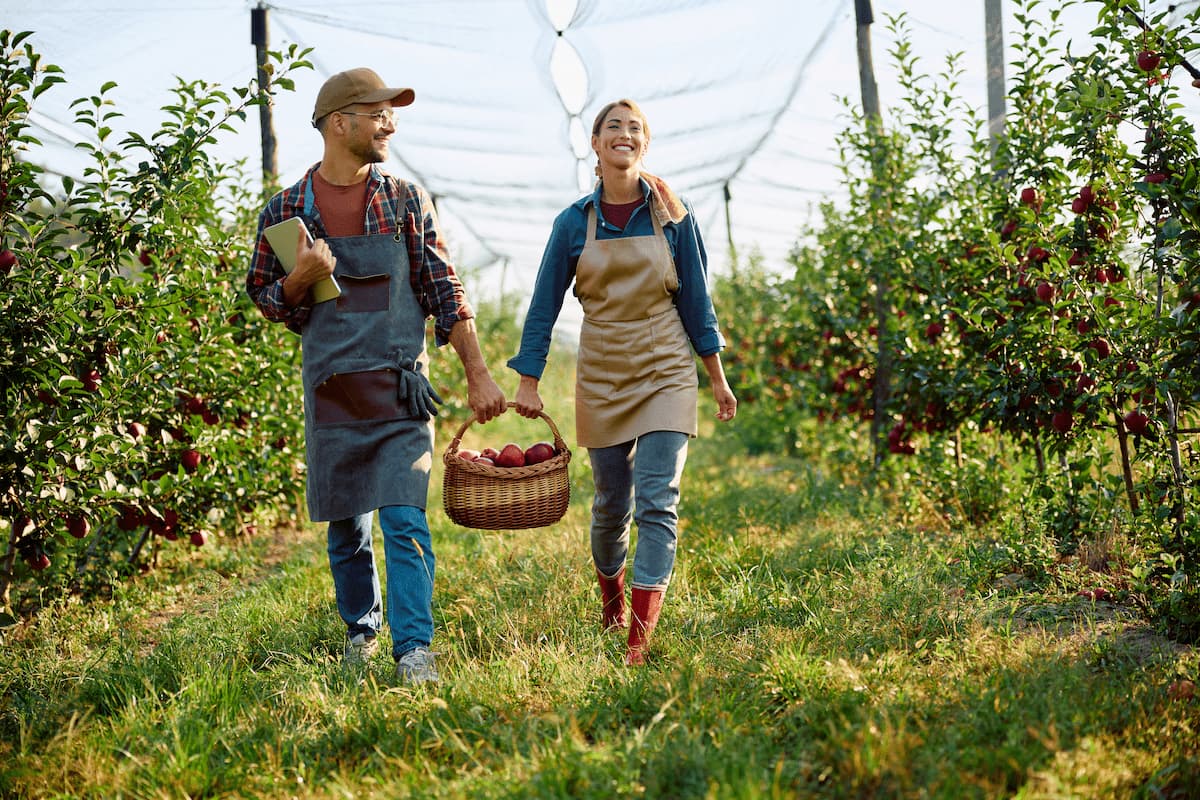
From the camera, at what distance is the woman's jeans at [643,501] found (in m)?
2.74

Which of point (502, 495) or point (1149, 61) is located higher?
point (1149, 61)

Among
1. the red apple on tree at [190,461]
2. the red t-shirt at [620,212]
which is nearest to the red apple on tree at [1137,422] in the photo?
the red t-shirt at [620,212]

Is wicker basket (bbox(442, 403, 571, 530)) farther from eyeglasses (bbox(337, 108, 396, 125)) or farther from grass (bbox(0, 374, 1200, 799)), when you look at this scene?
eyeglasses (bbox(337, 108, 396, 125))

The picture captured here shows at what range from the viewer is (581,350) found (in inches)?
116

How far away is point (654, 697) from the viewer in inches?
84.4

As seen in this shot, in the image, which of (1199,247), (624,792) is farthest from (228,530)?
(1199,247)

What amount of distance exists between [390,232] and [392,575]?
0.91m

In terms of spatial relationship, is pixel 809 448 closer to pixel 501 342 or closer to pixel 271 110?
pixel 271 110

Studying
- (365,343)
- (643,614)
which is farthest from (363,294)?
(643,614)

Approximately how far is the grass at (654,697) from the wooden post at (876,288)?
5.61ft

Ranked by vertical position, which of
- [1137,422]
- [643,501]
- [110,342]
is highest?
[110,342]

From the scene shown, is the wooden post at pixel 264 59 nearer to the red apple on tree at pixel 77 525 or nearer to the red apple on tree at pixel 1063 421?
the red apple on tree at pixel 77 525

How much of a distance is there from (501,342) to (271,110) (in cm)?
636

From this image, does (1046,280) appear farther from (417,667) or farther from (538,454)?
(417,667)
